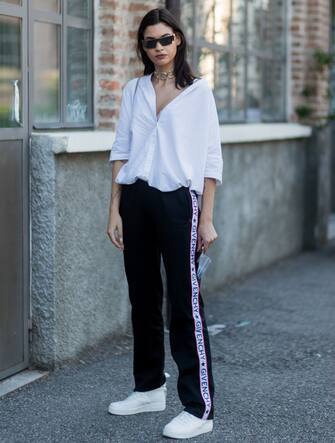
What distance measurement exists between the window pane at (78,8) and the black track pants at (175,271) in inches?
77.1

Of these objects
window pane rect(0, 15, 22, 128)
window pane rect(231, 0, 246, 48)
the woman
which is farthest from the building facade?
the woman

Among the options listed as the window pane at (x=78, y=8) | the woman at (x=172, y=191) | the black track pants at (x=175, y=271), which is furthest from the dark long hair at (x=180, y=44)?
the window pane at (x=78, y=8)

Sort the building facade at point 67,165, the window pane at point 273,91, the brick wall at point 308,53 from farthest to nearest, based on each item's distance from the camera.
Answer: the brick wall at point 308,53 → the window pane at point 273,91 → the building facade at point 67,165

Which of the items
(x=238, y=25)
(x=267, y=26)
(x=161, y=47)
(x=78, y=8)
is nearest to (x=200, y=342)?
(x=161, y=47)

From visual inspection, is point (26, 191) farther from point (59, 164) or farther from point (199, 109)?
point (199, 109)

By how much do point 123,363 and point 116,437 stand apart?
135cm

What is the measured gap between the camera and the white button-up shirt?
4254 mm

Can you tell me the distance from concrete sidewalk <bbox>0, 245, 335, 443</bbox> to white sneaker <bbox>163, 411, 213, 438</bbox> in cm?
4

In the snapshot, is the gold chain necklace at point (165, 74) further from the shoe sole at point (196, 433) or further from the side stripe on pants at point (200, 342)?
the shoe sole at point (196, 433)

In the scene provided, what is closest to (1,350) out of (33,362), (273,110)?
(33,362)

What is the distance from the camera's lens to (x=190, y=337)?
4.38 meters

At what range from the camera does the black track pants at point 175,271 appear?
168 inches

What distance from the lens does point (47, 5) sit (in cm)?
568

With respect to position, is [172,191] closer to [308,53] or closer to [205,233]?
[205,233]
